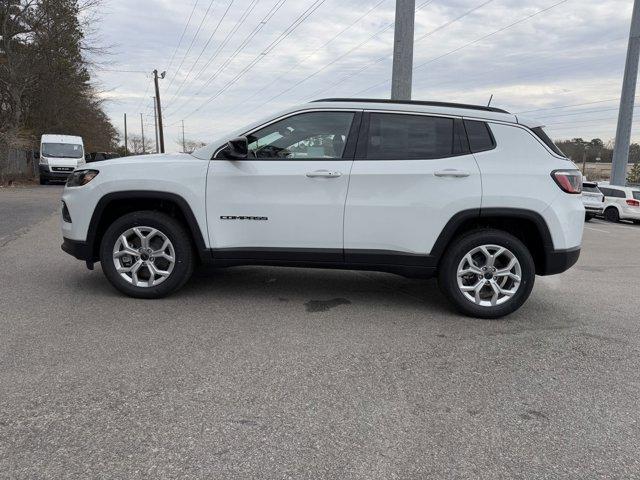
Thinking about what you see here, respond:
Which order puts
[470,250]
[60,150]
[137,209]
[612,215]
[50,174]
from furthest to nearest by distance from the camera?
[60,150] < [50,174] < [612,215] < [137,209] < [470,250]

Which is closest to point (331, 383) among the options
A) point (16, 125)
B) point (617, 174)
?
point (617, 174)

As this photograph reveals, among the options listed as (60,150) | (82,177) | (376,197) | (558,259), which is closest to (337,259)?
(376,197)

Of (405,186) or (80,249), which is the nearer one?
(405,186)

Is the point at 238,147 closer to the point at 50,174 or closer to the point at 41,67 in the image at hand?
the point at 50,174

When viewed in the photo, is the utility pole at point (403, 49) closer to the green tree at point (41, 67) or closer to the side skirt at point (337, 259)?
the side skirt at point (337, 259)

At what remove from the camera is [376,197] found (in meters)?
4.75

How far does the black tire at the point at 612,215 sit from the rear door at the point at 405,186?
19.6 m

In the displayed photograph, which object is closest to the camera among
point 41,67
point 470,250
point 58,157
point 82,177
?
point 470,250

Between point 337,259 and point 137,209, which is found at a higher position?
point 137,209

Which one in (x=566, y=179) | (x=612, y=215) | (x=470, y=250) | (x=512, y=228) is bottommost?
(x=612, y=215)

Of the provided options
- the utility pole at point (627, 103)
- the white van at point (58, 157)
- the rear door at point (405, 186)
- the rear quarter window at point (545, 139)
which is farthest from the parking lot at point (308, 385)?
the utility pole at point (627, 103)

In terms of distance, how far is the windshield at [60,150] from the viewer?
81.1 ft

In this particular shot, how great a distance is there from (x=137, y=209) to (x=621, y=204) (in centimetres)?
2099

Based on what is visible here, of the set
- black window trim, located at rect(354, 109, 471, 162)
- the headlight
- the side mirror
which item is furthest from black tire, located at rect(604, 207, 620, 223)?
the headlight
